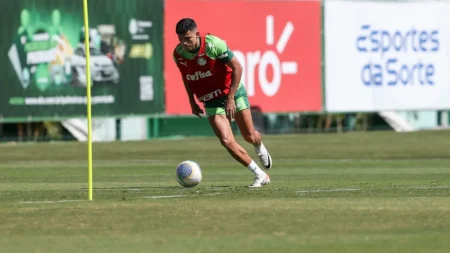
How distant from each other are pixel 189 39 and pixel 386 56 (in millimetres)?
26042

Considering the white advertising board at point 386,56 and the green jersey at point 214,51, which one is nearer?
the green jersey at point 214,51

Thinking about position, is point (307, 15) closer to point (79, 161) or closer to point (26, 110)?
point (26, 110)

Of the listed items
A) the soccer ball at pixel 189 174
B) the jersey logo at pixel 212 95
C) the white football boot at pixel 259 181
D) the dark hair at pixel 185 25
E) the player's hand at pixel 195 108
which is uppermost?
the dark hair at pixel 185 25

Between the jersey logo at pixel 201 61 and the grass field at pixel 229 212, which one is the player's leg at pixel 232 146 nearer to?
the grass field at pixel 229 212

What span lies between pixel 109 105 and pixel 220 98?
62.5 feet

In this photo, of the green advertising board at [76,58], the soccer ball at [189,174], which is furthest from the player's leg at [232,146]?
the green advertising board at [76,58]

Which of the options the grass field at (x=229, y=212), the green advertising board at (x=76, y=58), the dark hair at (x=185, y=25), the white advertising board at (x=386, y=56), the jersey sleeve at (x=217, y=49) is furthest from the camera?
the white advertising board at (x=386, y=56)

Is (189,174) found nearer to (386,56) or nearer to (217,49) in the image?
(217,49)

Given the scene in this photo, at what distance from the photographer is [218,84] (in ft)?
53.8

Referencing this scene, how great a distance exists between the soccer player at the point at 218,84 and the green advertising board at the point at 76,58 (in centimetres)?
1743

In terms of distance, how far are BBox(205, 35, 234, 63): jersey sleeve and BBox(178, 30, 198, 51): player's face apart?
198 mm

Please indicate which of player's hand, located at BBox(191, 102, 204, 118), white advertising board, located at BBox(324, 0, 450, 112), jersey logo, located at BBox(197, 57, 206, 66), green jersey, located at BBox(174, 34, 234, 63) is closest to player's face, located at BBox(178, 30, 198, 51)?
green jersey, located at BBox(174, 34, 234, 63)

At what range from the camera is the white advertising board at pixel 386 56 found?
40.2 meters

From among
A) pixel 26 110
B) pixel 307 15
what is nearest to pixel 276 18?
pixel 307 15
